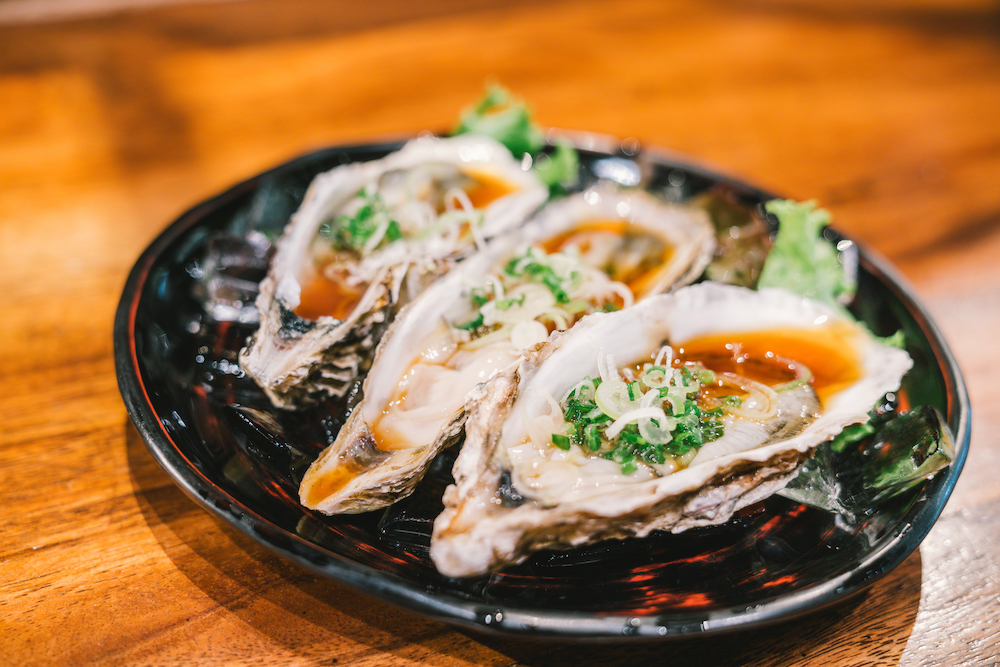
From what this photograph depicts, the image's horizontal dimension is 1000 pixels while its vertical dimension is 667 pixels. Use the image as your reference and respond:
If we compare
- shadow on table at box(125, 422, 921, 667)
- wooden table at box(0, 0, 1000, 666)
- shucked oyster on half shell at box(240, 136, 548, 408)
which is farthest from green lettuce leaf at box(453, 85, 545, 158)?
shadow on table at box(125, 422, 921, 667)

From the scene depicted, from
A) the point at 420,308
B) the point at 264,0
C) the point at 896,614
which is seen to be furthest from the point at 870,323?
the point at 264,0

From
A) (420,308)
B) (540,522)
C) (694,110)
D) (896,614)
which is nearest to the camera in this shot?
(540,522)

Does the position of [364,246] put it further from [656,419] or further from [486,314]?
[656,419]

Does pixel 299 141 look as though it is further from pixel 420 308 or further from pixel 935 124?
pixel 935 124

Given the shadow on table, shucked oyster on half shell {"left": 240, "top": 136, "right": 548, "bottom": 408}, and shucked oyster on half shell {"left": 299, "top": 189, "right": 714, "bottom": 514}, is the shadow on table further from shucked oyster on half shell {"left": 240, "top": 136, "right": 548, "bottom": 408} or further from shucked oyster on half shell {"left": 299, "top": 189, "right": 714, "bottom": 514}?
shucked oyster on half shell {"left": 240, "top": 136, "right": 548, "bottom": 408}

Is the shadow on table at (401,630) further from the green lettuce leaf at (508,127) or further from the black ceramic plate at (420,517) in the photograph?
the green lettuce leaf at (508,127)

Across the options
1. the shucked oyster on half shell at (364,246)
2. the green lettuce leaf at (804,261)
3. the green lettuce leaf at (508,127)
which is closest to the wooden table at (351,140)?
the shucked oyster on half shell at (364,246)

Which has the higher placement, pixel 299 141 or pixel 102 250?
pixel 299 141
